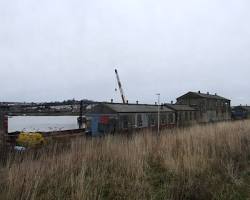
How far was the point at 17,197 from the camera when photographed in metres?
5.39

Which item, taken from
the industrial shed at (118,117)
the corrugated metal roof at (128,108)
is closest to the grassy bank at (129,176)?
the industrial shed at (118,117)

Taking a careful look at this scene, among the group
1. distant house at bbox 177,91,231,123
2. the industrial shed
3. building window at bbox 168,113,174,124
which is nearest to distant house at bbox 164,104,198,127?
building window at bbox 168,113,174,124

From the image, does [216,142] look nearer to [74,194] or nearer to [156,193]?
[156,193]

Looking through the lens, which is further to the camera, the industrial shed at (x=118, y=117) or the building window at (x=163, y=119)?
the building window at (x=163, y=119)

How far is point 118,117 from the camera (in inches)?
1030

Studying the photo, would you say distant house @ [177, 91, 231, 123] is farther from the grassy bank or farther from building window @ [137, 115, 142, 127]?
the grassy bank

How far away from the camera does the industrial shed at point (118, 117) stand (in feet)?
81.6

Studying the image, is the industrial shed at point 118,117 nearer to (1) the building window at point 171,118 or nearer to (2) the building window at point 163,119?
(2) the building window at point 163,119

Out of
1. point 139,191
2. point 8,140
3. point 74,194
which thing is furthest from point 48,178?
point 8,140

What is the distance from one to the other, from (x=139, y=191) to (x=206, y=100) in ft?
169

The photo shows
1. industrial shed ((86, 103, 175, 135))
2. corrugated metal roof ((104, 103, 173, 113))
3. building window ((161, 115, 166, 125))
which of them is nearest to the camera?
industrial shed ((86, 103, 175, 135))

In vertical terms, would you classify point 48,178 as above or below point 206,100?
below

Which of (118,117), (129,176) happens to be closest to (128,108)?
(118,117)

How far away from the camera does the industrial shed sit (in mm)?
24859
